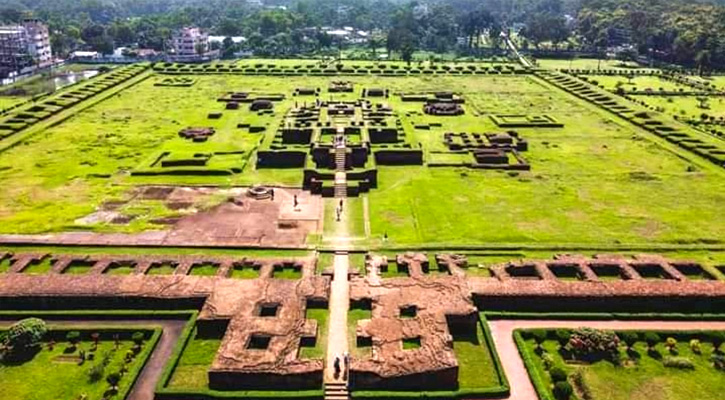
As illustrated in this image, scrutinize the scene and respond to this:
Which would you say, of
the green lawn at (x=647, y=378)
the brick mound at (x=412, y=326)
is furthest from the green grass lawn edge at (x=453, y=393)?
the green lawn at (x=647, y=378)

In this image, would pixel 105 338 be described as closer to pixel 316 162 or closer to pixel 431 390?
pixel 431 390

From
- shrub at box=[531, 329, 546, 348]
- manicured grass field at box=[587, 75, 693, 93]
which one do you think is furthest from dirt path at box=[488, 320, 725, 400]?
manicured grass field at box=[587, 75, 693, 93]

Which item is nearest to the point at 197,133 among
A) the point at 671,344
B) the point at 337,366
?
the point at 337,366

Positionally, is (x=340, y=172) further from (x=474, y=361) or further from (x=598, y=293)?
(x=474, y=361)

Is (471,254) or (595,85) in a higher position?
(595,85)

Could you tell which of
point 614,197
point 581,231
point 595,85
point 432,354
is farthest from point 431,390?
point 595,85
